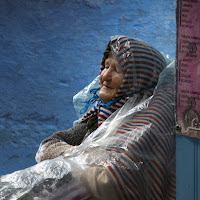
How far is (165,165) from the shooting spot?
122 cm

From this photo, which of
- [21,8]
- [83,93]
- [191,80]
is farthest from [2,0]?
[191,80]

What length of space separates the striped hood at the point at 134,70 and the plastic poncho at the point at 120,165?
0.22 ft

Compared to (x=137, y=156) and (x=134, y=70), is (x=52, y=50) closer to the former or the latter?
(x=134, y=70)

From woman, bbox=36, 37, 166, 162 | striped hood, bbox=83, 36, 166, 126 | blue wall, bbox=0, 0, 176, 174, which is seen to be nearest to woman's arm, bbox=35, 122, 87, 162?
woman, bbox=36, 37, 166, 162

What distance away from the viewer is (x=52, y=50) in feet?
11.0

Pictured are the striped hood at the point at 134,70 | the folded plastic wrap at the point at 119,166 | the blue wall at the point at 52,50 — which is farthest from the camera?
the blue wall at the point at 52,50

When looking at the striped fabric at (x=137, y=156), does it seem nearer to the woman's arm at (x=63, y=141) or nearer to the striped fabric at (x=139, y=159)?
the striped fabric at (x=139, y=159)

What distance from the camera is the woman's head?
1.42m

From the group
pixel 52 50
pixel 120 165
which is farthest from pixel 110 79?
pixel 52 50

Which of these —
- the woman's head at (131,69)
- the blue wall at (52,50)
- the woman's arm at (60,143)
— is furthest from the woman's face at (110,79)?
the blue wall at (52,50)

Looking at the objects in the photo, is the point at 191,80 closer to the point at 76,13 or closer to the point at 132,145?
the point at 132,145

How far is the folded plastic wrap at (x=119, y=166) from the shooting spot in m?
1.10

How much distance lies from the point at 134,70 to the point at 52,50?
2.04 m

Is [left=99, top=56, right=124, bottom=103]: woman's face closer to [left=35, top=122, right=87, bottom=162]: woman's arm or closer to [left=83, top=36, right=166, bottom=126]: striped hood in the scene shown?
[left=83, top=36, right=166, bottom=126]: striped hood
